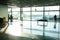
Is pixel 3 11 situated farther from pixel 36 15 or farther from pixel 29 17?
pixel 36 15

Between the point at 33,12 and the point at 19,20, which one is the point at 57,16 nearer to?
the point at 33,12

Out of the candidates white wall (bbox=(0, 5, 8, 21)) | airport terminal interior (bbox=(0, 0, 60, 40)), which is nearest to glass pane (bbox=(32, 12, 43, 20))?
airport terminal interior (bbox=(0, 0, 60, 40))

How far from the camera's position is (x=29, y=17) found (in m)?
11.5

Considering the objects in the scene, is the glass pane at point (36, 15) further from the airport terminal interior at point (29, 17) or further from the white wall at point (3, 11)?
the white wall at point (3, 11)

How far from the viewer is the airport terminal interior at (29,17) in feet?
32.1

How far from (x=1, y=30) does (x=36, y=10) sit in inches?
162

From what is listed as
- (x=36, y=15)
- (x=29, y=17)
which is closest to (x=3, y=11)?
(x=29, y=17)

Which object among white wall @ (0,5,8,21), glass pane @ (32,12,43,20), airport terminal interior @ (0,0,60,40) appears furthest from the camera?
glass pane @ (32,12,43,20)

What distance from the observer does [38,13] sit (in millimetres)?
11508

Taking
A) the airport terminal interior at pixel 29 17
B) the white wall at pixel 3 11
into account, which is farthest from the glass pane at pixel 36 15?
the white wall at pixel 3 11

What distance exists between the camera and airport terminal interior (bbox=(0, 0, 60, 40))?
9789 mm

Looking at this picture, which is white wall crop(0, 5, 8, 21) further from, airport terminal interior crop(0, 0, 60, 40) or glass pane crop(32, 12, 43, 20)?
glass pane crop(32, 12, 43, 20)

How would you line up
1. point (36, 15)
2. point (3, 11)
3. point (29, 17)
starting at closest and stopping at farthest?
1. point (3, 11)
2. point (29, 17)
3. point (36, 15)

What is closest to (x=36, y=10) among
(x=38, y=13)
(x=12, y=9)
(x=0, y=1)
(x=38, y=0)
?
(x=38, y=13)
